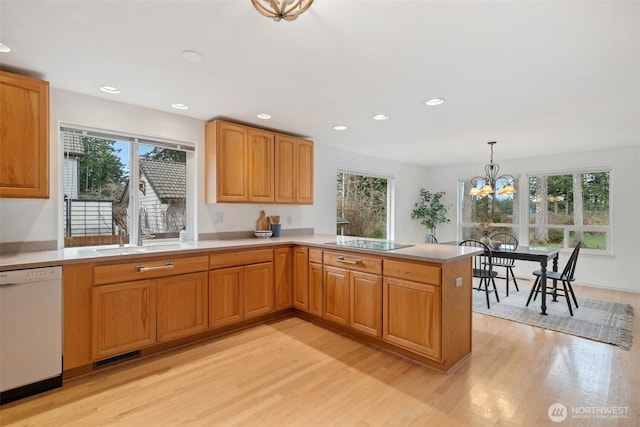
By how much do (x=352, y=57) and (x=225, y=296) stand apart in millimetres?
2406

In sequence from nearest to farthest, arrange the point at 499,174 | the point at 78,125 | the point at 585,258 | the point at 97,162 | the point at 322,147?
the point at 78,125, the point at 97,162, the point at 322,147, the point at 585,258, the point at 499,174

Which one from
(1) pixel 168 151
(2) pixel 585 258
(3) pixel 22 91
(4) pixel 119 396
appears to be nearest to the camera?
(4) pixel 119 396

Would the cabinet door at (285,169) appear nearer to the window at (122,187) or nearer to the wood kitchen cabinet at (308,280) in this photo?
the wood kitchen cabinet at (308,280)

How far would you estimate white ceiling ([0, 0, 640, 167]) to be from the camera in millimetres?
1620

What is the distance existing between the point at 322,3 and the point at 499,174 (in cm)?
577

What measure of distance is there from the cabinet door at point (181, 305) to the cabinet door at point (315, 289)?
3.56 feet

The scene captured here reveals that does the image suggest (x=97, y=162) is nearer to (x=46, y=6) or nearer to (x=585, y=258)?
(x=46, y=6)

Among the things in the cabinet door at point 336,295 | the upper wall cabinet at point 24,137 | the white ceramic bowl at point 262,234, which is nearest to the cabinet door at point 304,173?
the white ceramic bowl at point 262,234

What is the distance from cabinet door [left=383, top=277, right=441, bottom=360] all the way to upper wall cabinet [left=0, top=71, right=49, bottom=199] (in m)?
2.87

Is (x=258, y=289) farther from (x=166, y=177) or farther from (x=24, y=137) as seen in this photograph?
(x=24, y=137)

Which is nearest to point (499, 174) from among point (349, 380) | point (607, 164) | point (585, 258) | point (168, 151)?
point (607, 164)

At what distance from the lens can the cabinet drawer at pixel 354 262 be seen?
9.15 ft

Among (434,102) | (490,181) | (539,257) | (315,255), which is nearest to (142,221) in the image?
(315,255)

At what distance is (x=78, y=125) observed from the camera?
9.16ft
